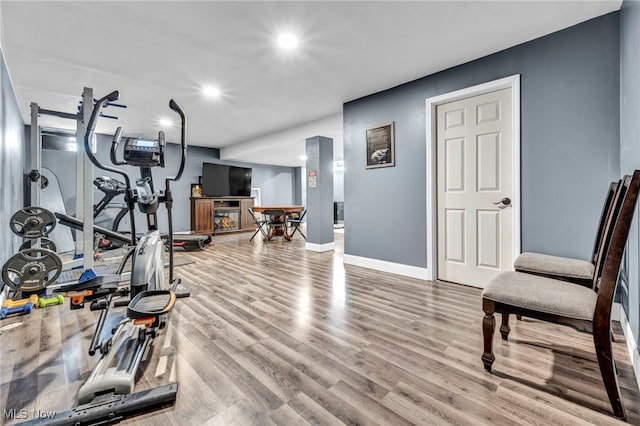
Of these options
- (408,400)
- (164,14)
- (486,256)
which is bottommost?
(408,400)

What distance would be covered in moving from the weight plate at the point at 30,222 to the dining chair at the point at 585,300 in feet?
12.2

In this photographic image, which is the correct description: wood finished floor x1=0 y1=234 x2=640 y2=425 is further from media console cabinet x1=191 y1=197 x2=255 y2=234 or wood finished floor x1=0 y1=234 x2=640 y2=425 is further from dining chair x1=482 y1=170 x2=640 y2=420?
media console cabinet x1=191 y1=197 x2=255 y2=234

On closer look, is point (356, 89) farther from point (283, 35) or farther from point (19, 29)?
point (19, 29)

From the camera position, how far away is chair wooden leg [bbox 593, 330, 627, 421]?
1.16 m

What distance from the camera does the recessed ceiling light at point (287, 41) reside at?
2.39 metres

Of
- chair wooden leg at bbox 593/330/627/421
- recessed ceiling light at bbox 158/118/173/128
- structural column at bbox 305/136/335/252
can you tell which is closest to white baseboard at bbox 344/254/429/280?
structural column at bbox 305/136/335/252

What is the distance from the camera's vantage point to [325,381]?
4.68ft

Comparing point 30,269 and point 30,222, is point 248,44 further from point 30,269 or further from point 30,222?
point 30,269

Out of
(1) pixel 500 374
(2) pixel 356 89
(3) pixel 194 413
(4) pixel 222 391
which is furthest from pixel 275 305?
(2) pixel 356 89

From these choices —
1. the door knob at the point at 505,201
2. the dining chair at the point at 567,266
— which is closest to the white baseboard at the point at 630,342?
the dining chair at the point at 567,266

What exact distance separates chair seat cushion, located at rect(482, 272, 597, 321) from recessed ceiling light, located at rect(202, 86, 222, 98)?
3.61 meters

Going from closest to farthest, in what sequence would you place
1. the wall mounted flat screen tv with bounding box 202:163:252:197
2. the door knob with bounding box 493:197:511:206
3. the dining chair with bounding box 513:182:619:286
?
the dining chair with bounding box 513:182:619:286 < the door knob with bounding box 493:197:511:206 < the wall mounted flat screen tv with bounding box 202:163:252:197

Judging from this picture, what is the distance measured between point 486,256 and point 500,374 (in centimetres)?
160

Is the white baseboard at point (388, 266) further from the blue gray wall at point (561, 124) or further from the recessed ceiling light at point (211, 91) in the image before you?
the recessed ceiling light at point (211, 91)
